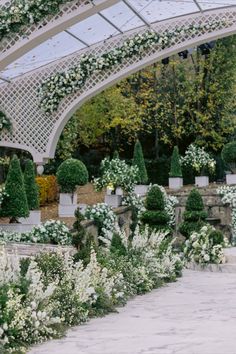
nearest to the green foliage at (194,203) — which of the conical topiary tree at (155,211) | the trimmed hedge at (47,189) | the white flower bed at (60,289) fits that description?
the conical topiary tree at (155,211)

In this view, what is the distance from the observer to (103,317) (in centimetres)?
702

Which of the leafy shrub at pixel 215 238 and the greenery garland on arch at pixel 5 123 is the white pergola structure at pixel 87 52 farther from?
the leafy shrub at pixel 215 238

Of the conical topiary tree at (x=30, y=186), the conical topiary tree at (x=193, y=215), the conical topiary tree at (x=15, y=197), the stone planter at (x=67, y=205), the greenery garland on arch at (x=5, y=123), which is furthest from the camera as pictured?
the greenery garland on arch at (x=5, y=123)

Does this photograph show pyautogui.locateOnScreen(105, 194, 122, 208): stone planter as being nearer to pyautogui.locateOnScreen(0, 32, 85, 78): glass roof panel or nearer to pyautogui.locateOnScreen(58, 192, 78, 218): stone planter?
pyautogui.locateOnScreen(58, 192, 78, 218): stone planter

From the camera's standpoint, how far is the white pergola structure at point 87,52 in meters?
15.8

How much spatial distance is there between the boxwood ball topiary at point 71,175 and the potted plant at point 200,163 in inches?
285

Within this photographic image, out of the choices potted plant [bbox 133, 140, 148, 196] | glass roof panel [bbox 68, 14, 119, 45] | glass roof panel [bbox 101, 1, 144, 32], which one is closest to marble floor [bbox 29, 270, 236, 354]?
glass roof panel [bbox 101, 1, 144, 32]

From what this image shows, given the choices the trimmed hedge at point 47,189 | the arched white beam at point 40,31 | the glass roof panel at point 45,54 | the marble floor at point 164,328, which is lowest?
the marble floor at point 164,328

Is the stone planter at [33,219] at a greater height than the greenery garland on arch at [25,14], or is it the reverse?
the greenery garland on arch at [25,14]

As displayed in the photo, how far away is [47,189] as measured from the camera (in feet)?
58.6

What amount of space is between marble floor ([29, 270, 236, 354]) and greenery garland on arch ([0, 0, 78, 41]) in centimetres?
529

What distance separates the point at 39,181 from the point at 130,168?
237cm

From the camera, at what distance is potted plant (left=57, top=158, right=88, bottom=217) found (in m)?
14.9

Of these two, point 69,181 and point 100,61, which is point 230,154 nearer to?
point 100,61
